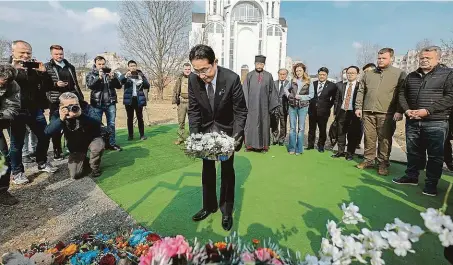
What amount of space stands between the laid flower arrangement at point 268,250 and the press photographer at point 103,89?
14.6 ft

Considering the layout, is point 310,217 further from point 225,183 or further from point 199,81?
point 199,81

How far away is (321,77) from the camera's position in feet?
21.7

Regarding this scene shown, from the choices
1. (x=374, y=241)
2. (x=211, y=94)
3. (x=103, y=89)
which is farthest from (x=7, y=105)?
(x=374, y=241)

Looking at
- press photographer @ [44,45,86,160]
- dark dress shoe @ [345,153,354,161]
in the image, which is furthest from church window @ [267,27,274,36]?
press photographer @ [44,45,86,160]

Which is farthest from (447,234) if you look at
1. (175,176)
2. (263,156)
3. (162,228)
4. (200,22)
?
(200,22)

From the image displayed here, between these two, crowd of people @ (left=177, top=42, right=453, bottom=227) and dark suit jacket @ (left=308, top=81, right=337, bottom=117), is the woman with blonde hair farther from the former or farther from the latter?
dark suit jacket @ (left=308, top=81, right=337, bottom=117)

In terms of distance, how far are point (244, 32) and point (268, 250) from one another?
130ft

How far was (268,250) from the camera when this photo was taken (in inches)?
55.8

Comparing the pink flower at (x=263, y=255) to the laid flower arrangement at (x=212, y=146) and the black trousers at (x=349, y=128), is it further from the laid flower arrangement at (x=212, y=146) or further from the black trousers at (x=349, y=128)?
the black trousers at (x=349, y=128)

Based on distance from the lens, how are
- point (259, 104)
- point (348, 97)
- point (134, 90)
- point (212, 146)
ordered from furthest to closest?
point (134, 90) → point (259, 104) → point (348, 97) → point (212, 146)

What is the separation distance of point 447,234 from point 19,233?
144 inches

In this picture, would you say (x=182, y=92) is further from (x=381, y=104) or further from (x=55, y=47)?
(x=381, y=104)

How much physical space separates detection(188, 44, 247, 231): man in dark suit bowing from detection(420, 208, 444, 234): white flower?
202 centimetres

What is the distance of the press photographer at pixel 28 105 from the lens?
13.8ft
